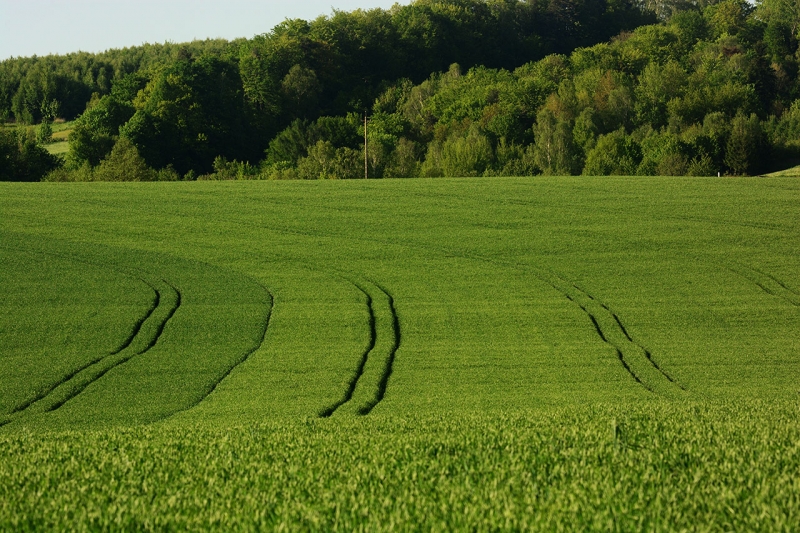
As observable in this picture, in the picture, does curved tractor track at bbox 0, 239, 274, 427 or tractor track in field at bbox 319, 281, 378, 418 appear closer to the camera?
tractor track in field at bbox 319, 281, 378, 418

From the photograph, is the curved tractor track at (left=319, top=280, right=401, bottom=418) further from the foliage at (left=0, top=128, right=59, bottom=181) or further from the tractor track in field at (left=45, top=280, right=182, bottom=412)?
the foliage at (left=0, top=128, right=59, bottom=181)

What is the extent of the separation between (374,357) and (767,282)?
1593 centimetres

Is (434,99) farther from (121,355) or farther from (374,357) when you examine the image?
(121,355)

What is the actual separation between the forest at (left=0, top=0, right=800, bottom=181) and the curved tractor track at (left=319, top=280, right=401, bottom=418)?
45819 millimetres

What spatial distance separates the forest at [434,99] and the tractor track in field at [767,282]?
37586 millimetres

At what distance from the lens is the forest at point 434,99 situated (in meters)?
77.2

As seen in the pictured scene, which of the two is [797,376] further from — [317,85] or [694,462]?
[317,85]

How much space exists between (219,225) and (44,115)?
101 m

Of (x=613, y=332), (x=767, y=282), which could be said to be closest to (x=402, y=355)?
(x=613, y=332)

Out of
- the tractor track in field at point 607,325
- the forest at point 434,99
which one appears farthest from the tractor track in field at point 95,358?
the forest at point 434,99

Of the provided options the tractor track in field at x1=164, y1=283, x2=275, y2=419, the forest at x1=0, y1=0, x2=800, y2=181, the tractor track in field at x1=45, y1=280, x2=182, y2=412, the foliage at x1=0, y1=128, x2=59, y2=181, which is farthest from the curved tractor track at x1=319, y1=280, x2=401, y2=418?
the foliage at x1=0, y1=128, x2=59, y2=181

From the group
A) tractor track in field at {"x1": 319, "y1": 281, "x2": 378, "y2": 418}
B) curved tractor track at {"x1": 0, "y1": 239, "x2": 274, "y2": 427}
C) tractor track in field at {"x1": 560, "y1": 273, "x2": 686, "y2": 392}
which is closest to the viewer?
tractor track in field at {"x1": 319, "y1": 281, "x2": 378, "y2": 418}

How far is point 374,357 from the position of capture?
2045 centimetres

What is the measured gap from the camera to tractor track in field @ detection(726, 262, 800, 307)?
26.5m
